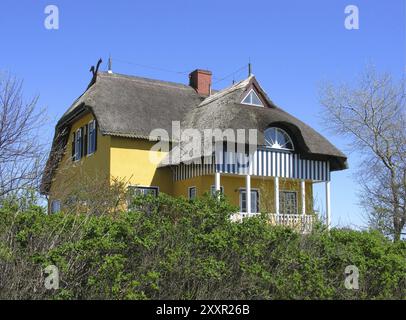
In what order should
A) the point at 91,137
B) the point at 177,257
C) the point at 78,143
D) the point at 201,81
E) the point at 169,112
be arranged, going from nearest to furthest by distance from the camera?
the point at 177,257 < the point at 91,137 < the point at 169,112 < the point at 78,143 < the point at 201,81

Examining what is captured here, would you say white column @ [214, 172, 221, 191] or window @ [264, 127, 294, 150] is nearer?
white column @ [214, 172, 221, 191]

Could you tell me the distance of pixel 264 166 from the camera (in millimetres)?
22078

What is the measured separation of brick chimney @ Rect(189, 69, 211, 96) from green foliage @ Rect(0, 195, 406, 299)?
65.5 ft

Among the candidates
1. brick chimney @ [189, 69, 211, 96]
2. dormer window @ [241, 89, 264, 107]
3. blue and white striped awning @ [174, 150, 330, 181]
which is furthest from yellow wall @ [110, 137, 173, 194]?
brick chimney @ [189, 69, 211, 96]

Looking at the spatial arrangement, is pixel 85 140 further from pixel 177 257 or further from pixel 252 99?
pixel 177 257

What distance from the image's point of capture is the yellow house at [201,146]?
2141cm

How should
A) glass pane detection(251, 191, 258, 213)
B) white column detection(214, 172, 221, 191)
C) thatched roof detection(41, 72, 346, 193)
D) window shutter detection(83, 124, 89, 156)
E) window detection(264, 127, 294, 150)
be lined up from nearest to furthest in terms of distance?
white column detection(214, 172, 221, 191) < thatched roof detection(41, 72, 346, 193) < window detection(264, 127, 294, 150) < glass pane detection(251, 191, 258, 213) < window shutter detection(83, 124, 89, 156)

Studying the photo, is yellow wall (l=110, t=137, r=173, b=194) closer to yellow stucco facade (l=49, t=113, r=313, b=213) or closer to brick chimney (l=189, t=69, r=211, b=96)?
yellow stucco facade (l=49, t=113, r=313, b=213)

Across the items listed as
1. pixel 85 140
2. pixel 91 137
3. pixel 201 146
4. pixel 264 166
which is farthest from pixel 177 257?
pixel 85 140

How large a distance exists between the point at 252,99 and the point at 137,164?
5.68 m

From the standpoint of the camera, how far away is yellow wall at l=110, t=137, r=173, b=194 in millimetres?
22109

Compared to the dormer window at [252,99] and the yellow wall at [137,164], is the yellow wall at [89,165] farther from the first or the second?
the dormer window at [252,99]

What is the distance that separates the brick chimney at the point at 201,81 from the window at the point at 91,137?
6.21 m
